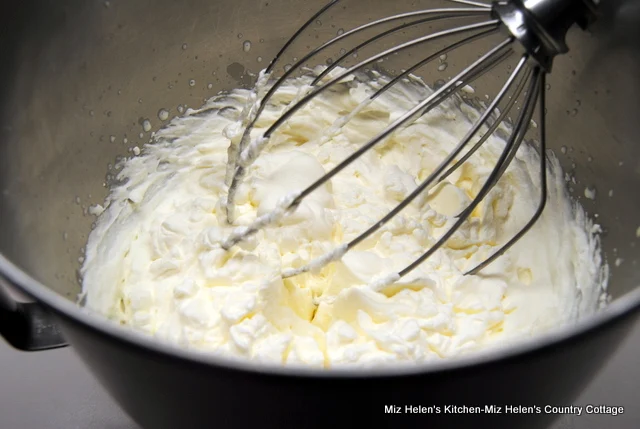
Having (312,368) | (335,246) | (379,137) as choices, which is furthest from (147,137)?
(312,368)

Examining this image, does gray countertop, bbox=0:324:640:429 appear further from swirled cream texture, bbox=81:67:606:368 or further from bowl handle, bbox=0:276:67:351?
bowl handle, bbox=0:276:67:351

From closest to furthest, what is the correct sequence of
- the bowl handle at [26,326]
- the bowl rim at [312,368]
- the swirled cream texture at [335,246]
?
1. the bowl rim at [312,368]
2. the bowl handle at [26,326]
3. the swirled cream texture at [335,246]

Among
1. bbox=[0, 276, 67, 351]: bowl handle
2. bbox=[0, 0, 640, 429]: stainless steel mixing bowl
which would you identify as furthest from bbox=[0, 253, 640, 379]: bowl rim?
bbox=[0, 276, 67, 351]: bowl handle

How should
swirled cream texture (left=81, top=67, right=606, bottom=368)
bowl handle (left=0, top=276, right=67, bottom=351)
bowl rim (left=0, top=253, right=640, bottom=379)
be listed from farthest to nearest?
swirled cream texture (left=81, top=67, right=606, bottom=368) → bowl handle (left=0, top=276, right=67, bottom=351) → bowl rim (left=0, top=253, right=640, bottom=379)

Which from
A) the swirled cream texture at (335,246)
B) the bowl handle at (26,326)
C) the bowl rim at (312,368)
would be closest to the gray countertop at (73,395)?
the swirled cream texture at (335,246)

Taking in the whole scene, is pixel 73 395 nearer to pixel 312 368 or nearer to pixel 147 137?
pixel 147 137

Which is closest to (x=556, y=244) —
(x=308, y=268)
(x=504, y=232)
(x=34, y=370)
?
(x=504, y=232)

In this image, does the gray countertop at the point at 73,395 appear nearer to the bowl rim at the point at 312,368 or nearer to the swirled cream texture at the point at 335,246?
the swirled cream texture at the point at 335,246
